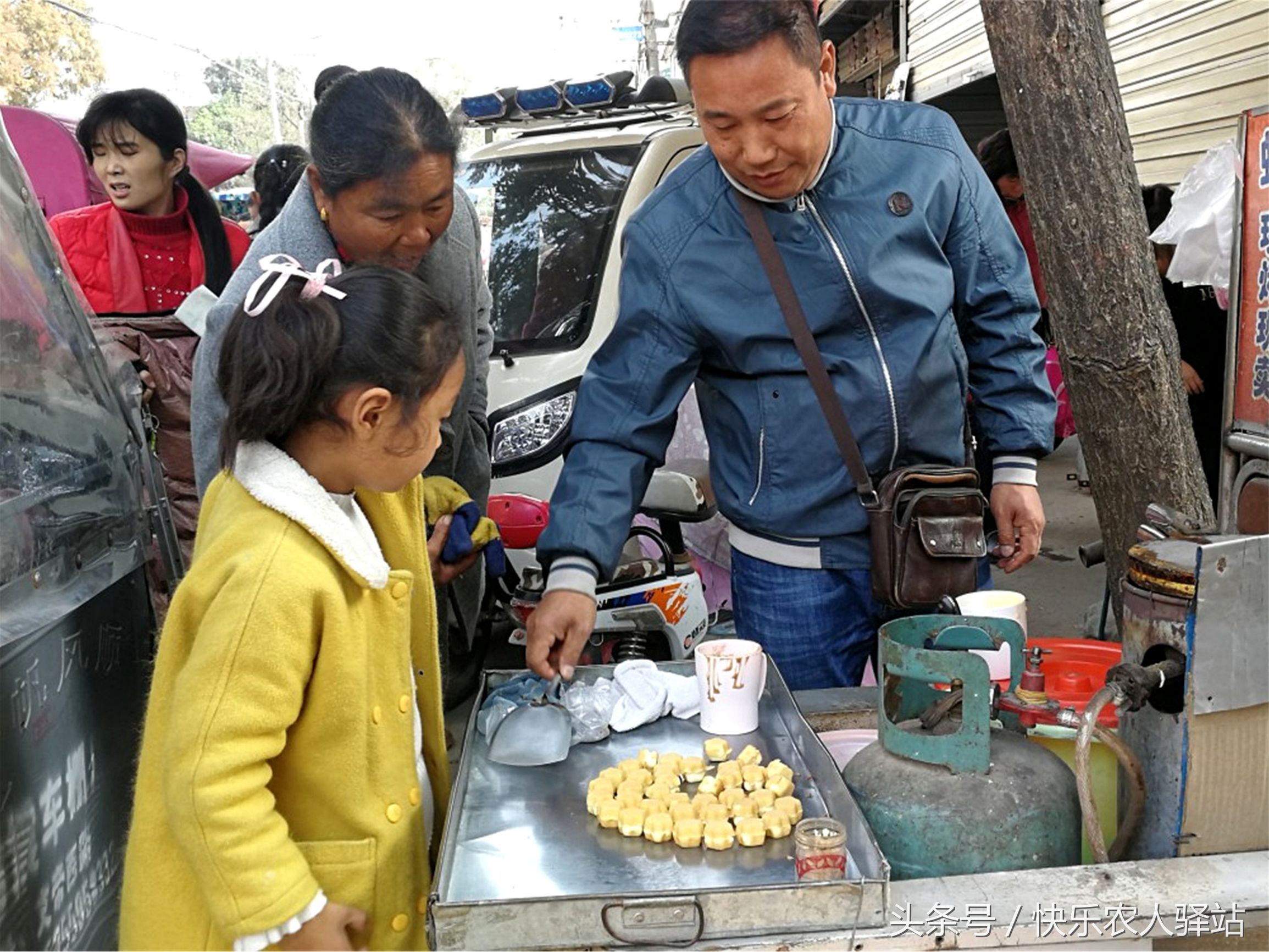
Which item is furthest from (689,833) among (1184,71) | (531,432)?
(1184,71)

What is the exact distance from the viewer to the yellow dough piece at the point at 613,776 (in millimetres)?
1668

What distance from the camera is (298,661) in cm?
146

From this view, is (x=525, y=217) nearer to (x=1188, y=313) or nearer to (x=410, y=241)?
(x=1188, y=313)

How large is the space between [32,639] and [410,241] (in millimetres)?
950

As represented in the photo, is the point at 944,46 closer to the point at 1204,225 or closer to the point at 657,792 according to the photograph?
the point at 1204,225

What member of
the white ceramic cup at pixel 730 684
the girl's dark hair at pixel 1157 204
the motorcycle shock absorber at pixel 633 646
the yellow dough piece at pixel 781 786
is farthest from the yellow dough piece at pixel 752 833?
the girl's dark hair at pixel 1157 204

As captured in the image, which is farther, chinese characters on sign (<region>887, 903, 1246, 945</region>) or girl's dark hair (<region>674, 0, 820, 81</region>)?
girl's dark hair (<region>674, 0, 820, 81</region>)

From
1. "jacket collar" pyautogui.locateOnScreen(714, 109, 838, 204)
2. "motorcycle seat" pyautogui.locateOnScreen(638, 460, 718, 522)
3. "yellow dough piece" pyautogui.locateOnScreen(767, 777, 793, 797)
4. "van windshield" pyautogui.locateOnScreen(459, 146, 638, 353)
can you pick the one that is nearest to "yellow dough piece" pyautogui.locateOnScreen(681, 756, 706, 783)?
"yellow dough piece" pyautogui.locateOnScreen(767, 777, 793, 797)

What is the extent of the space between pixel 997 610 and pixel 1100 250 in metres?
1.49

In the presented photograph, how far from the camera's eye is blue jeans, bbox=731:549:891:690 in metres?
2.30

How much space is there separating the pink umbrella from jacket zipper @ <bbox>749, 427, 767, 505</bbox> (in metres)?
6.36

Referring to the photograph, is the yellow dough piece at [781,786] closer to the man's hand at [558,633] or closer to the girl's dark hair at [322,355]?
the man's hand at [558,633]

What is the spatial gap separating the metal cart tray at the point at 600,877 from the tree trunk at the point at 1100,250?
1.80m

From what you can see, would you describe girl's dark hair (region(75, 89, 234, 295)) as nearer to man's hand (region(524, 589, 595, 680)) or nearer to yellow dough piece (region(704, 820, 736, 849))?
man's hand (region(524, 589, 595, 680))
